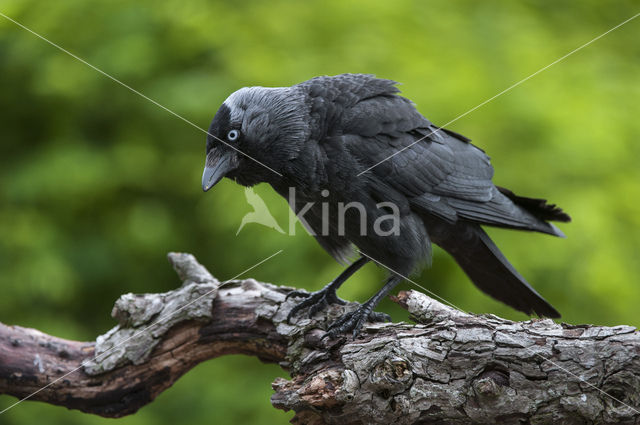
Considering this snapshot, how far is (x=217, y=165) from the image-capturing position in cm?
358

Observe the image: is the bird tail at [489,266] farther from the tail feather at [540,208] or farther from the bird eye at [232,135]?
the bird eye at [232,135]

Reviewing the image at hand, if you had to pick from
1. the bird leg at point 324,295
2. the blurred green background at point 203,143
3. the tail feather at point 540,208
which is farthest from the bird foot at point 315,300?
the tail feather at point 540,208

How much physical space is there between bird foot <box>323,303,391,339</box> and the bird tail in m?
0.73

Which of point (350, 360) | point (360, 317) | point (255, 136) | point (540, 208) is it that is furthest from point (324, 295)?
point (540, 208)

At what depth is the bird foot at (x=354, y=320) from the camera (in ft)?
11.1

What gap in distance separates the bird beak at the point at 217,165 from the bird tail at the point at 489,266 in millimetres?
1338

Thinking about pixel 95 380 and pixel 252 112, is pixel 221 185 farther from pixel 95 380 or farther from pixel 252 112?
pixel 95 380

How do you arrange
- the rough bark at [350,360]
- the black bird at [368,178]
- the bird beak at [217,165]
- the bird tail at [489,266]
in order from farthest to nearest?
the bird tail at [489,266] < the black bird at [368,178] < the bird beak at [217,165] < the rough bark at [350,360]

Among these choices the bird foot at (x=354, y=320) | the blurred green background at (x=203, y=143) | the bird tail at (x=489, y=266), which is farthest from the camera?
the blurred green background at (x=203, y=143)

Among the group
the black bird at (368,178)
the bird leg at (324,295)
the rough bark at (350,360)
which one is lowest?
the rough bark at (350,360)

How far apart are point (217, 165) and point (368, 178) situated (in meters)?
0.86

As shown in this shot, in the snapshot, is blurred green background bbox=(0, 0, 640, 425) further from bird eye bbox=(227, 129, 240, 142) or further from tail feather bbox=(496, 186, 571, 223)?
bird eye bbox=(227, 129, 240, 142)

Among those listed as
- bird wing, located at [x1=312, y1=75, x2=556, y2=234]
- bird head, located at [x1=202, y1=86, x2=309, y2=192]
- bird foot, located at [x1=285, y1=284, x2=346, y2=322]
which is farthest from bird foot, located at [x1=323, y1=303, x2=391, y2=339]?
bird head, located at [x1=202, y1=86, x2=309, y2=192]

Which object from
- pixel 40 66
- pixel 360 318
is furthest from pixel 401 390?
pixel 40 66
